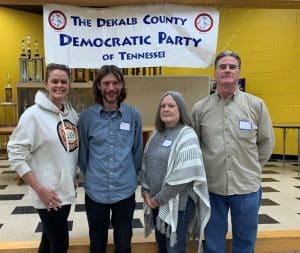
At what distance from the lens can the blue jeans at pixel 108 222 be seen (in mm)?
2237

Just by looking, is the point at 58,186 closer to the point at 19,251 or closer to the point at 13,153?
the point at 13,153

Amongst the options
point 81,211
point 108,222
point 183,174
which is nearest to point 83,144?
point 108,222

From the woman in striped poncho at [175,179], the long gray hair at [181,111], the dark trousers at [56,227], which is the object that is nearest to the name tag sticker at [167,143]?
the woman in striped poncho at [175,179]

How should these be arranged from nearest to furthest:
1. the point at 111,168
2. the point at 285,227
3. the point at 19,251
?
the point at 111,168 < the point at 19,251 < the point at 285,227

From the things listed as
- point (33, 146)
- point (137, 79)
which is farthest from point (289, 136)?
point (33, 146)

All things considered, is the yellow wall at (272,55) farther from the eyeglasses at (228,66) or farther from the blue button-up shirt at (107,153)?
the blue button-up shirt at (107,153)

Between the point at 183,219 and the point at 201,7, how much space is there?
1.49 meters

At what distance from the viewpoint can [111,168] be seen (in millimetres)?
2230

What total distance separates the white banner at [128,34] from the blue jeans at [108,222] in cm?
107

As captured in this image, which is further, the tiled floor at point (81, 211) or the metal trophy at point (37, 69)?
the metal trophy at point (37, 69)

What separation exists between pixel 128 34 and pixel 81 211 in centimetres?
194

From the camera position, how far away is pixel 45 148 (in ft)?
6.86

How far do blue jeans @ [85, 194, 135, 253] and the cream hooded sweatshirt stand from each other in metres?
0.16

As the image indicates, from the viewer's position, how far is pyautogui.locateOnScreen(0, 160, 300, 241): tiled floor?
136 inches
